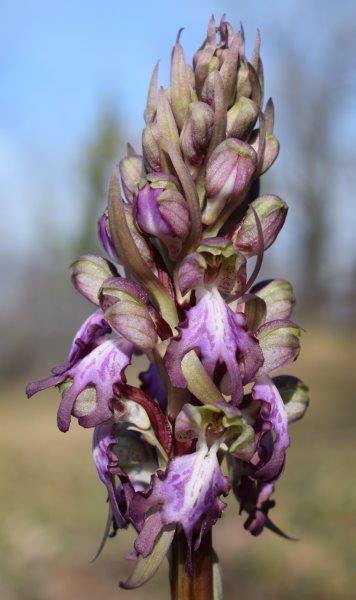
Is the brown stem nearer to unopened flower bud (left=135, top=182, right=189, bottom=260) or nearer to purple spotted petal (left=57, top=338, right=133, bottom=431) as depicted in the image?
purple spotted petal (left=57, top=338, right=133, bottom=431)

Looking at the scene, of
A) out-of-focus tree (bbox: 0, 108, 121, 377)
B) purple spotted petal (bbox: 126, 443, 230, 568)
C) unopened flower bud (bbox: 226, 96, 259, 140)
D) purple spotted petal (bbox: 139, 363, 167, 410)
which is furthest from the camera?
out-of-focus tree (bbox: 0, 108, 121, 377)

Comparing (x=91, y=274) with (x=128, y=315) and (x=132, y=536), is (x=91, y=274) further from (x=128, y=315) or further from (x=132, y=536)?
(x=132, y=536)

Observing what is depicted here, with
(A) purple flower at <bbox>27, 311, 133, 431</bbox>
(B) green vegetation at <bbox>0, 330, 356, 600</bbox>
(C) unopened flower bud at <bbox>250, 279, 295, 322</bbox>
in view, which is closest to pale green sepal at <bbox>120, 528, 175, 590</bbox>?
(A) purple flower at <bbox>27, 311, 133, 431</bbox>

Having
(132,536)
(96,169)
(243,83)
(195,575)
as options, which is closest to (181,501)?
(195,575)

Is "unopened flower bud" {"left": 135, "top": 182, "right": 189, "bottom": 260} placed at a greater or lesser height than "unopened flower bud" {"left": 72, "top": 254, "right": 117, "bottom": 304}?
greater

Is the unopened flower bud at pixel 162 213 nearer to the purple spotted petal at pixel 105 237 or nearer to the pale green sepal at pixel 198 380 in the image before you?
the purple spotted petal at pixel 105 237

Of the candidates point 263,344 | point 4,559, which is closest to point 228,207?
point 263,344

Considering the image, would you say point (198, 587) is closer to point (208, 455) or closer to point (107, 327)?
point (208, 455)
